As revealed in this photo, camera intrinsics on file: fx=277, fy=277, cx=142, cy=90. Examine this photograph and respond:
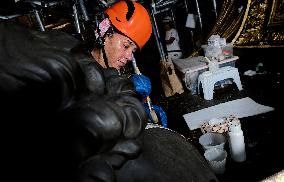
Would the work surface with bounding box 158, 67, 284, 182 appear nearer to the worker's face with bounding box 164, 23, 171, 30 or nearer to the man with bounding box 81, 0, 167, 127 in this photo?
the man with bounding box 81, 0, 167, 127

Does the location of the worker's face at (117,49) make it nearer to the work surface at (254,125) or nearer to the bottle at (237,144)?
the work surface at (254,125)

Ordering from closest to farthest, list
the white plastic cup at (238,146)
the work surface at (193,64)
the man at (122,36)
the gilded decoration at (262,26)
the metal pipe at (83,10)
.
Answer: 1. the white plastic cup at (238,146)
2. the man at (122,36)
3. the metal pipe at (83,10)
4. the work surface at (193,64)
5. the gilded decoration at (262,26)

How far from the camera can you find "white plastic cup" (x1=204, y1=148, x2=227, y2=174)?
243cm

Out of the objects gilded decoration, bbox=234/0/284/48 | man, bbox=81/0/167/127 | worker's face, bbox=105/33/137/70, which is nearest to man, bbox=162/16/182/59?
gilded decoration, bbox=234/0/284/48

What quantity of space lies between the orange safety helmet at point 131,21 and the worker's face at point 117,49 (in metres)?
0.10

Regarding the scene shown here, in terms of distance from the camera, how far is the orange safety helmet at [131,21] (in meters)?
3.42

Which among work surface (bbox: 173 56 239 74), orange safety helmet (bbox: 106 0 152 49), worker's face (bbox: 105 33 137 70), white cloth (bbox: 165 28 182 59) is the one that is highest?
orange safety helmet (bbox: 106 0 152 49)

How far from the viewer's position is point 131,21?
11.2ft

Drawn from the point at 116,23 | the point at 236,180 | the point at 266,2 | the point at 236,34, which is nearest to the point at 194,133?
the point at 236,180

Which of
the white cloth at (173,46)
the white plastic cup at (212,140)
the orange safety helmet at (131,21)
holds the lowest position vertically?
the white cloth at (173,46)

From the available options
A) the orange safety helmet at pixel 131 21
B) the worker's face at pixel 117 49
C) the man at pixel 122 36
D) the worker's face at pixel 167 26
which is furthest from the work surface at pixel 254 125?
the worker's face at pixel 167 26

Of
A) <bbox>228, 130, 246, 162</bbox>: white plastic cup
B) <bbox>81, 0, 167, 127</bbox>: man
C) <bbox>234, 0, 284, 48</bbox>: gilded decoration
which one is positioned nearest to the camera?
<bbox>228, 130, 246, 162</bbox>: white plastic cup

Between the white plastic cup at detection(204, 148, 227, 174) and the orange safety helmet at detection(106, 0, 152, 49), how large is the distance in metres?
1.65

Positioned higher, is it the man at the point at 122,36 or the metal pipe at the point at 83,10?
the metal pipe at the point at 83,10
